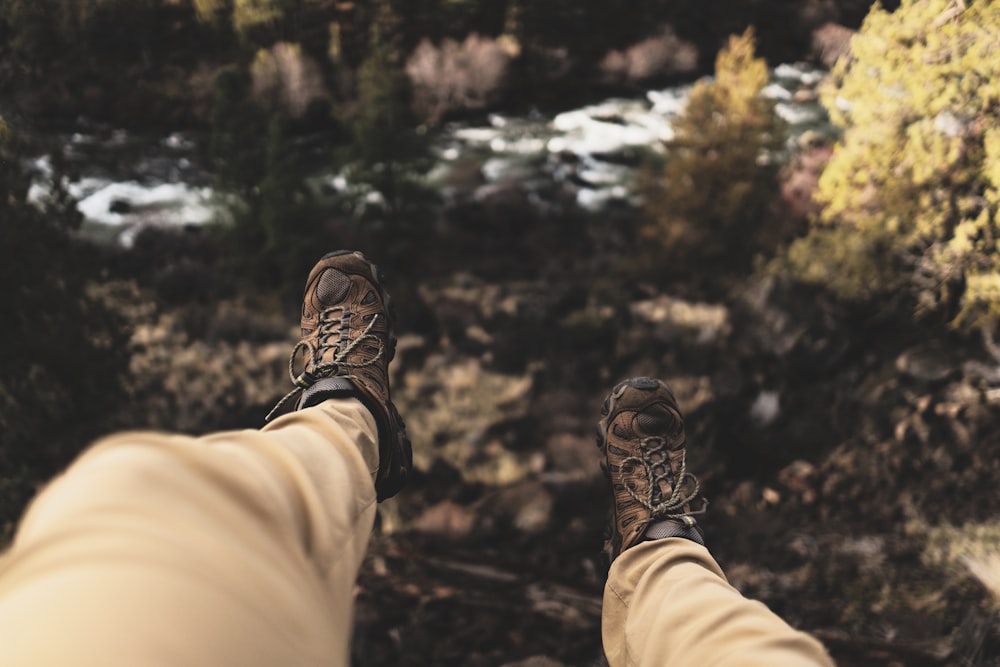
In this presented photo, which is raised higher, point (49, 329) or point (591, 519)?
point (49, 329)

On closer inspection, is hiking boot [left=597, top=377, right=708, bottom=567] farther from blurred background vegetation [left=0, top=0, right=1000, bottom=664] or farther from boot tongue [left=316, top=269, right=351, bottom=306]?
blurred background vegetation [left=0, top=0, right=1000, bottom=664]

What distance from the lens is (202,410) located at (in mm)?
6133

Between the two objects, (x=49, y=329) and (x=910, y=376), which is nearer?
(x=49, y=329)

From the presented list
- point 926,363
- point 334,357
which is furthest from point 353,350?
point 926,363

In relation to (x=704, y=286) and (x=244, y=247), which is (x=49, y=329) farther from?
(x=704, y=286)

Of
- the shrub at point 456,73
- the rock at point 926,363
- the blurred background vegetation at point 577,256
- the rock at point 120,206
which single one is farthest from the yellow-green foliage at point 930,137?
the rock at point 120,206

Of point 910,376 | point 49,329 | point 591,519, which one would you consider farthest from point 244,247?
point 910,376

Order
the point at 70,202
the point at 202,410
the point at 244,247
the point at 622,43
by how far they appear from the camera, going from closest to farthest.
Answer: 1. the point at 70,202
2. the point at 202,410
3. the point at 244,247
4. the point at 622,43

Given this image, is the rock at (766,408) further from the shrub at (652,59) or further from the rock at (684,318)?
the shrub at (652,59)

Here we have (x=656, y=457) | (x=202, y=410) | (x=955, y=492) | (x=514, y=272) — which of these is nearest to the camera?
(x=656, y=457)

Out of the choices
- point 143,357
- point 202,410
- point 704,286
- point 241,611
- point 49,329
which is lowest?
point 202,410

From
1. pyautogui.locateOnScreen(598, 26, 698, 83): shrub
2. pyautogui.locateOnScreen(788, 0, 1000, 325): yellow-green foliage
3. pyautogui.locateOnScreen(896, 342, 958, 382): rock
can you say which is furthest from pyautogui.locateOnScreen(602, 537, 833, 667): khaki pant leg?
pyautogui.locateOnScreen(598, 26, 698, 83): shrub

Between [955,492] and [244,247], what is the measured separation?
314 inches

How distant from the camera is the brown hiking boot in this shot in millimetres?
1822
